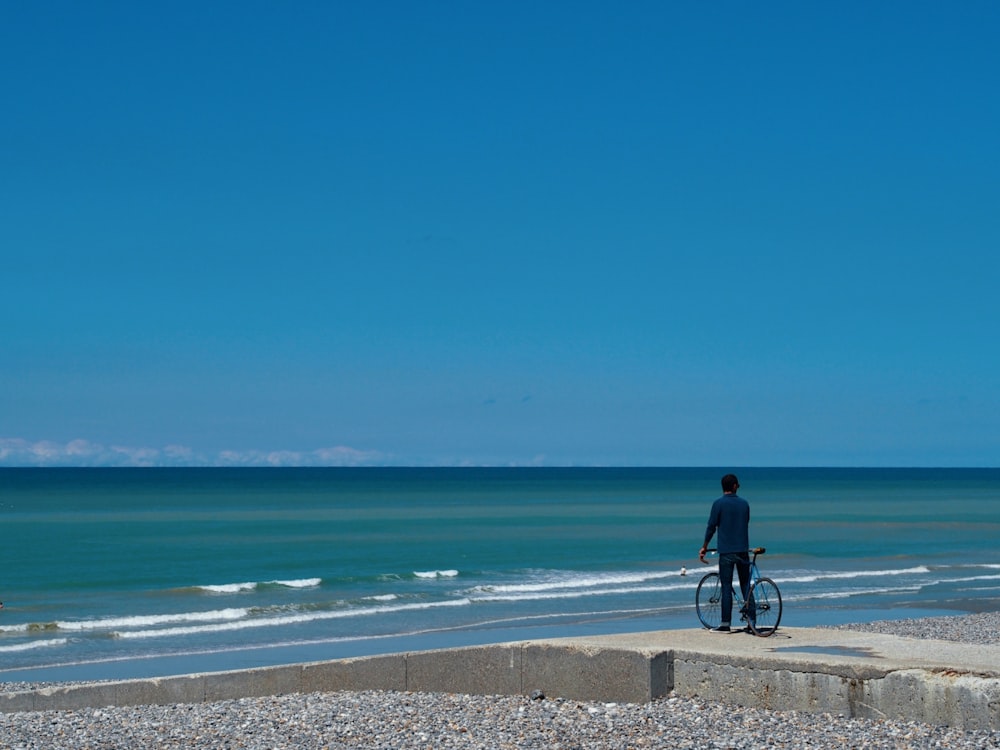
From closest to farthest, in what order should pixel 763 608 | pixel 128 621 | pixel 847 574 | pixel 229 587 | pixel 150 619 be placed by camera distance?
pixel 763 608
pixel 128 621
pixel 150 619
pixel 229 587
pixel 847 574

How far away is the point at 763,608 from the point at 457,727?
12.7 ft

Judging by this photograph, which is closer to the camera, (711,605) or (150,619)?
(711,605)

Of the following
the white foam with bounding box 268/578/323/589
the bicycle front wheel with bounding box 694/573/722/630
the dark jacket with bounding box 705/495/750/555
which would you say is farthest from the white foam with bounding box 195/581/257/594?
the dark jacket with bounding box 705/495/750/555

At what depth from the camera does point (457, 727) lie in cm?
1003

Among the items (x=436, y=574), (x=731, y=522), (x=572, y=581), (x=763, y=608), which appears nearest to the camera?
(x=763, y=608)

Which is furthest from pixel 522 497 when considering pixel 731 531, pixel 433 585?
pixel 731 531

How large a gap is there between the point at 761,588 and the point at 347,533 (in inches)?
1649

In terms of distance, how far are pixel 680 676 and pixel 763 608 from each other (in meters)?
1.85

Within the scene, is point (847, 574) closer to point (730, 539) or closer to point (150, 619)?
point (150, 619)

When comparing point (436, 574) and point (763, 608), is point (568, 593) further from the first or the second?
point (763, 608)

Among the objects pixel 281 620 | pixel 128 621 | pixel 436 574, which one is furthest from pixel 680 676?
pixel 436 574

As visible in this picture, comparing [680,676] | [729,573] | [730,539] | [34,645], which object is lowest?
[34,645]

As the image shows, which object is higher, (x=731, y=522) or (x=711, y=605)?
(x=731, y=522)

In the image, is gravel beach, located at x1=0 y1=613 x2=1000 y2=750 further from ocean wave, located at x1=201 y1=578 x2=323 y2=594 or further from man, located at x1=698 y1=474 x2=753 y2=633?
ocean wave, located at x1=201 y1=578 x2=323 y2=594
